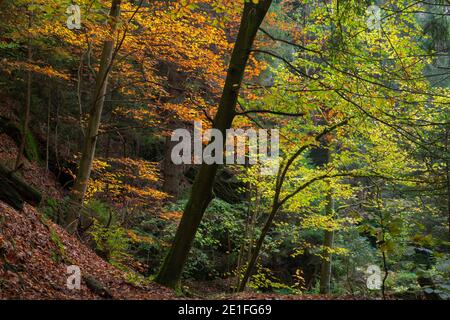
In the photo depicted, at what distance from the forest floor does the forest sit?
1.3 inches

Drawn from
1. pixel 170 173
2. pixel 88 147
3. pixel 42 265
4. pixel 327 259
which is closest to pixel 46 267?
pixel 42 265

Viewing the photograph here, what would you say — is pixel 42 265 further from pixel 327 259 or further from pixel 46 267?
pixel 327 259

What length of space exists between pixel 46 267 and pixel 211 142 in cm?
305

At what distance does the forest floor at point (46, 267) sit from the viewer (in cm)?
469

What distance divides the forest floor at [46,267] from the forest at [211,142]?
0.03 meters

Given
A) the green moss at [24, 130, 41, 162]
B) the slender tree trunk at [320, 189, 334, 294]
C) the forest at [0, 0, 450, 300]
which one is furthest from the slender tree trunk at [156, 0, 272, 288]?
the green moss at [24, 130, 41, 162]

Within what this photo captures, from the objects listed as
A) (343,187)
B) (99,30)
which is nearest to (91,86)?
(99,30)

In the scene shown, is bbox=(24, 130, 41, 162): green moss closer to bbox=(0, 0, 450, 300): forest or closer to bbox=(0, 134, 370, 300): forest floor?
bbox=(0, 0, 450, 300): forest

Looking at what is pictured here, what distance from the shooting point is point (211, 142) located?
680 cm

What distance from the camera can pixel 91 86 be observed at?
47.9ft

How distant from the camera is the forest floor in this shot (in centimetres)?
469

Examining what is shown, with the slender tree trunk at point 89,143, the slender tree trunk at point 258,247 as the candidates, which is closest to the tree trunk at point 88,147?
the slender tree trunk at point 89,143

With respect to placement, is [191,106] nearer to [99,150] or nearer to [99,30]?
[99,30]
